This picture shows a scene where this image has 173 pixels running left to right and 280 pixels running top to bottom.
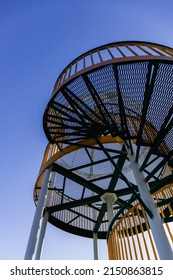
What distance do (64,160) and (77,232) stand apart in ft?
11.8

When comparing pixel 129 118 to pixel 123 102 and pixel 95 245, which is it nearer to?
pixel 123 102

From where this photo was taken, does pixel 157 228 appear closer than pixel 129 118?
Yes

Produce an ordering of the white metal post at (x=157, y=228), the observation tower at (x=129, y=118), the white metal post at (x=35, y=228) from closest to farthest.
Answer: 1. the white metal post at (x=157, y=228)
2. the observation tower at (x=129, y=118)
3. the white metal post at (x=35, y=228)

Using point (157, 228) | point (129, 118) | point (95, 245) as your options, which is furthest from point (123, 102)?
A: point (95, 245)

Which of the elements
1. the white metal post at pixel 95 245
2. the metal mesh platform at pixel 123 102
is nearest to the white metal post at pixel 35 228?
the metal mesh platform at pixel 123 102

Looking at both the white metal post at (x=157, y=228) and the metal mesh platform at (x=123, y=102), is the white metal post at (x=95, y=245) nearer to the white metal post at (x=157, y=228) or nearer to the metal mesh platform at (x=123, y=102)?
the metal mesh platform at (x=123, y=102)

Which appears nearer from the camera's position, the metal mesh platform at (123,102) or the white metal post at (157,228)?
the white metal post at (157,228)

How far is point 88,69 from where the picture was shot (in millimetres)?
4602

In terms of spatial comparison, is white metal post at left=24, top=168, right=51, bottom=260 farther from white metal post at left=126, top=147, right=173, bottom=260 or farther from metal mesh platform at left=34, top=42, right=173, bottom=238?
white metal post at left=126, top=147, right=173, bottom=260

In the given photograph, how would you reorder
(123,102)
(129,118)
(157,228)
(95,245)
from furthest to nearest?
(95,245) → (129,118) → (123,102) → (157,228)

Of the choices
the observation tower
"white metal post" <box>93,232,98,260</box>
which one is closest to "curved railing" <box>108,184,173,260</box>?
the observation tower
